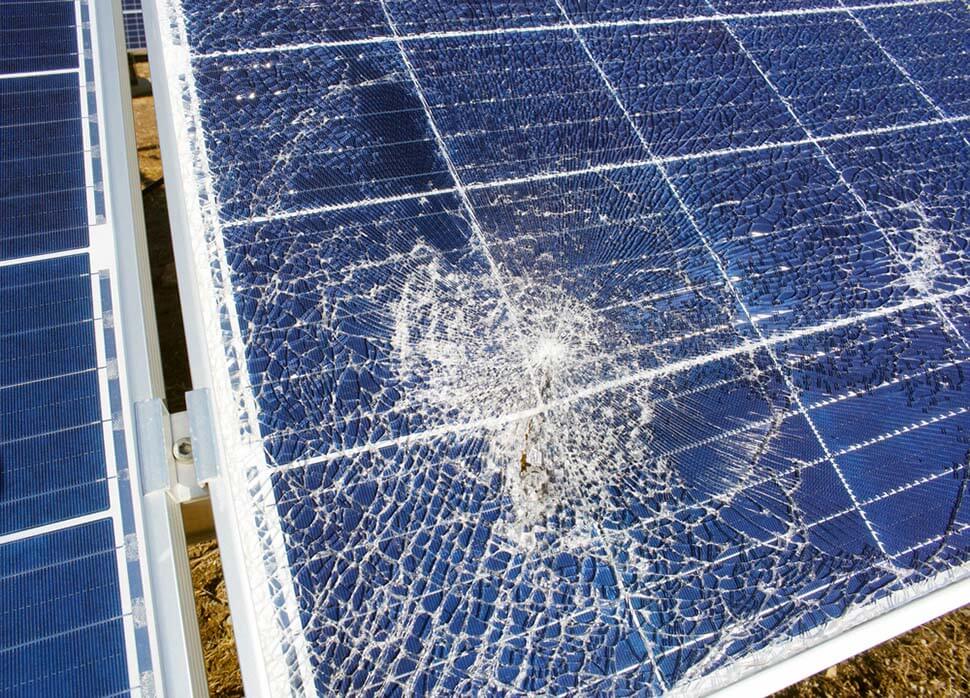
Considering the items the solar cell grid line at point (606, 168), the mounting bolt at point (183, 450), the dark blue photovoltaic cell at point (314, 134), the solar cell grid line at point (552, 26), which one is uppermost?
the solar cell grid line at point (552, 26)

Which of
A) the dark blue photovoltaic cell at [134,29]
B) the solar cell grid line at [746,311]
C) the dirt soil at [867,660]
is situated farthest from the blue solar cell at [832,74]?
the dark blue photovoltaic cell at [134,29]

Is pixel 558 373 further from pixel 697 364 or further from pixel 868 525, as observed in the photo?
pixel 868 525

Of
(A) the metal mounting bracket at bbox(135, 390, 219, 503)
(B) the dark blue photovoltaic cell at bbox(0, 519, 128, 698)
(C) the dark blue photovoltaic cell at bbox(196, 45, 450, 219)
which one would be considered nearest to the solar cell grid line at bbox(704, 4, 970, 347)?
(C) the dark blue photovoltaic cell at bbox(196, 45, 450, 219)

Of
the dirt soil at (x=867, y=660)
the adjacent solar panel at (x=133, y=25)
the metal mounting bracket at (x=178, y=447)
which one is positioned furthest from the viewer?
the adjacent solar panel at (x=133, y=25)

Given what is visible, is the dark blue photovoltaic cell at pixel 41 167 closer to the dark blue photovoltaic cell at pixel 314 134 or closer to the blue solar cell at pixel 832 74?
the dark blue photovoltaic cell at pixel 314 134

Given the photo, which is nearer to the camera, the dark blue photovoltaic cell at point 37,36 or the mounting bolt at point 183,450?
the mounting bolt at point 183,450

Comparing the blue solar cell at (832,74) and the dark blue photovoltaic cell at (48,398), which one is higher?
the blue solar cell at (832,74)

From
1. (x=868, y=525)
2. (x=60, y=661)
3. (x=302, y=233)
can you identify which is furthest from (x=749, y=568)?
(x=60, y=661)
